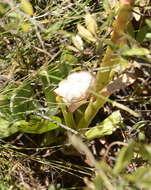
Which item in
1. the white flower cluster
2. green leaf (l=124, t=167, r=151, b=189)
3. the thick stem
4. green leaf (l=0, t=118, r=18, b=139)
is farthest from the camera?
green leaf (l=0, t=118, r=18, b=139)

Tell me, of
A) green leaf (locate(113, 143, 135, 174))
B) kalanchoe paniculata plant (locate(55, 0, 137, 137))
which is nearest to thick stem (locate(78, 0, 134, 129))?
kalanchoe paniculata plant (locate(55, 0, 137, 137))

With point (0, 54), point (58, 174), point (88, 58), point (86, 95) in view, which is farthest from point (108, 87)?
point (0, 54)

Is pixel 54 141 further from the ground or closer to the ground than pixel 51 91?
closer to the ground

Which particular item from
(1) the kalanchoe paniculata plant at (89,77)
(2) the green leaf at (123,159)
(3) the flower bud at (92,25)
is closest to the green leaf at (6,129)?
(1) the kalanchoe paniculata plant at (89,77)

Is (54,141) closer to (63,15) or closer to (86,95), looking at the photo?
(86,95)

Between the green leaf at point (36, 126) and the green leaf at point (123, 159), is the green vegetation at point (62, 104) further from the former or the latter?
the green leaf at point (123, 159)

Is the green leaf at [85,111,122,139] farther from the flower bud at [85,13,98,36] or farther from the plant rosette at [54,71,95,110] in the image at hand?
the flower bud at [85,13,98,36]

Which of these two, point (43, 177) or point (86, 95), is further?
point (43, 177)

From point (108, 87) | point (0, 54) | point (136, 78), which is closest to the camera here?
point (108, 87)
